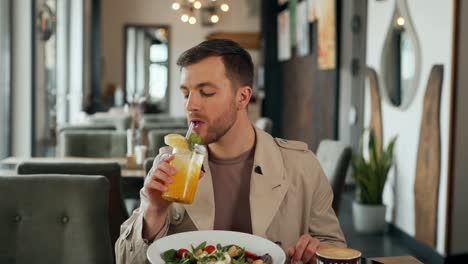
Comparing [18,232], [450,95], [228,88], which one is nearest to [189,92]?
[228,88]

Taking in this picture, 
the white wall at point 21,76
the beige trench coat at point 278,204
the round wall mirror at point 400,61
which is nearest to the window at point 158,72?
the white wall at point 21,76

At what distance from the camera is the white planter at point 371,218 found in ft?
17.4

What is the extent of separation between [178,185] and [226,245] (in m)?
0.18

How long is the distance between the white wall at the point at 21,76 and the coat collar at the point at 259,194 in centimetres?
437

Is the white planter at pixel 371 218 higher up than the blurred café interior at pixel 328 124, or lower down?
lower down

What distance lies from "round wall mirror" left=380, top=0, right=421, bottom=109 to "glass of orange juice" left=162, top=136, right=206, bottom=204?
11.9 ft

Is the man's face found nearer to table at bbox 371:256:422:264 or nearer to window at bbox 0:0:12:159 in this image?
table at bbox 371:256:422:264

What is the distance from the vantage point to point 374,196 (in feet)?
17.5

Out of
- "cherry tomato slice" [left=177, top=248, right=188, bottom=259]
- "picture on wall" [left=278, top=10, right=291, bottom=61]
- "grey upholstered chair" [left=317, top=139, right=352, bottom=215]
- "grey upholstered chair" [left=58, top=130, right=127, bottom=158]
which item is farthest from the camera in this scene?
"picture on wall" [left=278, top=10, right=291, bottom=61]

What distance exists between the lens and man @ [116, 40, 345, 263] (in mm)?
1615

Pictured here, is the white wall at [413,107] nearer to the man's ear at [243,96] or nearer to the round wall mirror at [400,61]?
the round wall mirror at [400,61]

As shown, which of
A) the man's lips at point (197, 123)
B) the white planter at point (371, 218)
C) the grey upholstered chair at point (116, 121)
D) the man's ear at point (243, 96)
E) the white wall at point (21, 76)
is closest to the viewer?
the man's lips at point (197, 123)

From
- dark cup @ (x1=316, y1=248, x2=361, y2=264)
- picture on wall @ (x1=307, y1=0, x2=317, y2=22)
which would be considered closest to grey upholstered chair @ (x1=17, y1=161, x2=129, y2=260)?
dark cup @ (x1=316, y1=248, x2=361, y2=264)

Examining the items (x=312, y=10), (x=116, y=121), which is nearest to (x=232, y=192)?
(x=116, y=121)
